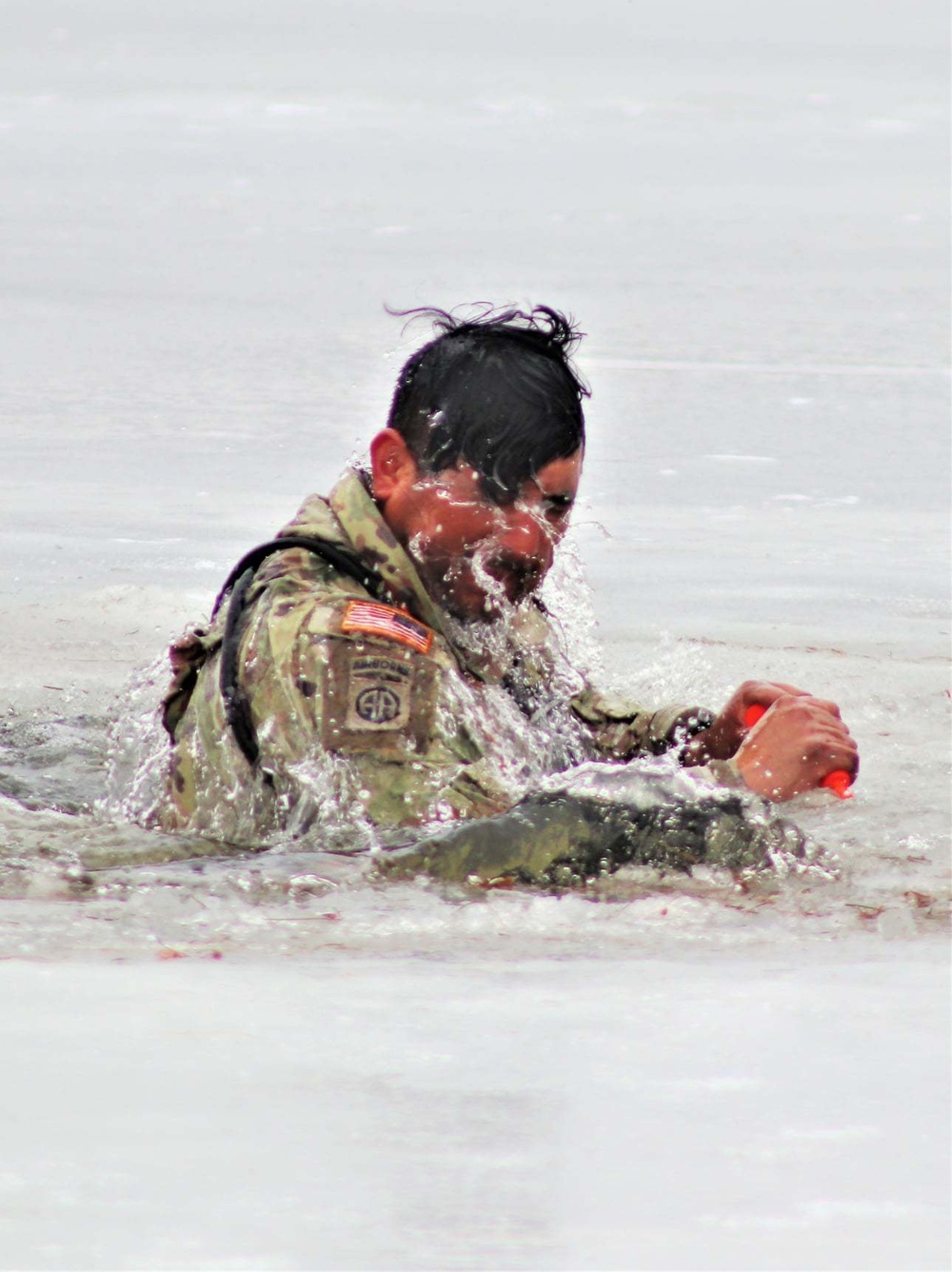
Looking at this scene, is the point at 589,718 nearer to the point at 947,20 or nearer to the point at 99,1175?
the point at 99,1175

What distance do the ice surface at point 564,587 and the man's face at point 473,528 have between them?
0.52 meters

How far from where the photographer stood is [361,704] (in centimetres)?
324

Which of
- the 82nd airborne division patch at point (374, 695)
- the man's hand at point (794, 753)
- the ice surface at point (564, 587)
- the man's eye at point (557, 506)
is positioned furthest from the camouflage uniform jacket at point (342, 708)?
the man's hand at point (794, 753)

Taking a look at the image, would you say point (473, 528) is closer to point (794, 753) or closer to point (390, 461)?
point (390, 461)

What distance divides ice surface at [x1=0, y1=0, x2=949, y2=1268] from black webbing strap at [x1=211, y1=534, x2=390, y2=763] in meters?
0.24

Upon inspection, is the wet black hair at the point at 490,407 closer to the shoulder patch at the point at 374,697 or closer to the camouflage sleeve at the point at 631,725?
the shoulder patch at the point at 374,697

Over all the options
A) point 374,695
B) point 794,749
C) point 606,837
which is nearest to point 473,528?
point 374,695

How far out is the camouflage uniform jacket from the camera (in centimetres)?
324

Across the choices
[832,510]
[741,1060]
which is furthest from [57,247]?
[741,1060]

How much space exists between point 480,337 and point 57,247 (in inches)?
295

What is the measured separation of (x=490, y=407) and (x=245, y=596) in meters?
0.52

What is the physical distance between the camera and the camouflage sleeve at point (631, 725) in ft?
13.6

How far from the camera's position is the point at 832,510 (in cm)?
687

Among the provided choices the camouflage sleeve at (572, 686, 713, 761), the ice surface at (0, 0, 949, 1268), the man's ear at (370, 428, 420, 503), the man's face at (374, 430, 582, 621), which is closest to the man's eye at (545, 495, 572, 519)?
the man's face at (374, 430, 582, 621)
